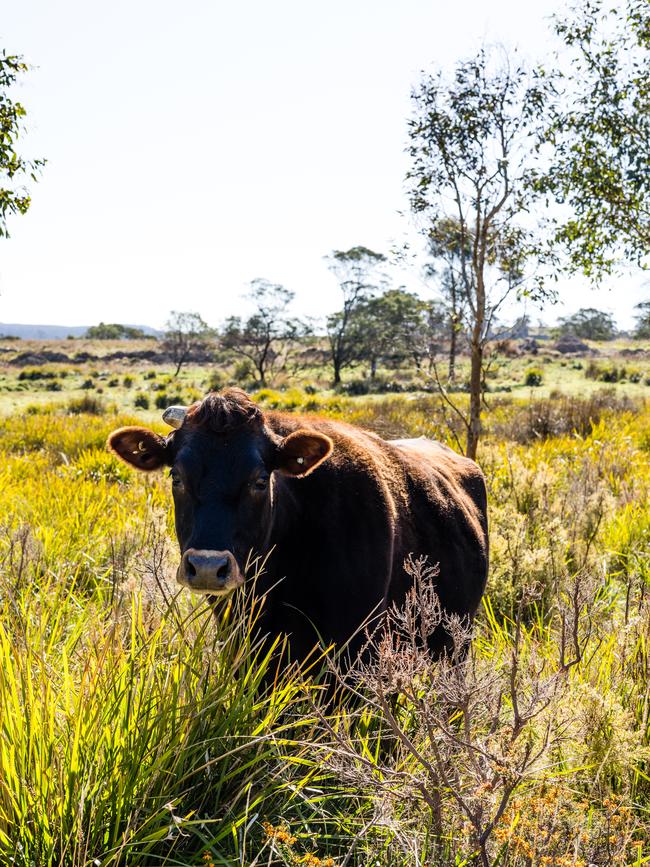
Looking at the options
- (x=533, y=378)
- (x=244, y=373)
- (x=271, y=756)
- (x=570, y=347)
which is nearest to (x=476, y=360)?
(x=271, y=756)

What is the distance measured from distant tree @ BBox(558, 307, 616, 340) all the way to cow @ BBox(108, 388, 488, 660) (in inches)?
3768

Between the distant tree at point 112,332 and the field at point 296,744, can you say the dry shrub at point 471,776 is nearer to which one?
→ the field at point 296,744

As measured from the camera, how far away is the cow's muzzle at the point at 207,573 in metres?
2.84

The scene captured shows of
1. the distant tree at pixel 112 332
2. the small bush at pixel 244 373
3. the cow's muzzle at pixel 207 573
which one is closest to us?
the cow's muzzle at pixel 207 573

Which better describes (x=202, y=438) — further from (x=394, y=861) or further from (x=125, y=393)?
(x=125, y=393)

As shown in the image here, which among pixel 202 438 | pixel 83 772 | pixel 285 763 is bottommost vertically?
pixel 285 763

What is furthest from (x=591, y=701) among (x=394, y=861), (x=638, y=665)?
(x=394, y=861)

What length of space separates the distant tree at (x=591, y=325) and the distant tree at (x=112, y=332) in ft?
208

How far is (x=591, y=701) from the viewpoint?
3248 mm

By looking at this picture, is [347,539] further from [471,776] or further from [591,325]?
[591,325]

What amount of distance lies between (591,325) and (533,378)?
62.4m

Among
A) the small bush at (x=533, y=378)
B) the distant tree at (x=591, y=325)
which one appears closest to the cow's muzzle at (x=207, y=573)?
the small bush at (x=533, y=378)

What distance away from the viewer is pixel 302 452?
3.54 metres

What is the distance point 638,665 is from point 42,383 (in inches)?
1559
